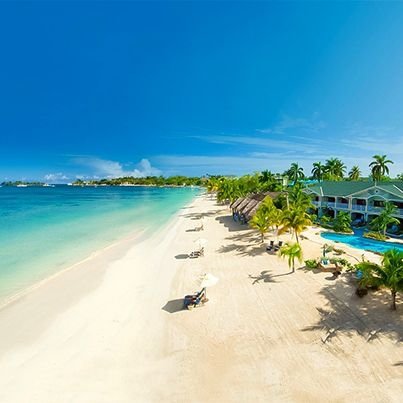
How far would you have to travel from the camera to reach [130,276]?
16219mm

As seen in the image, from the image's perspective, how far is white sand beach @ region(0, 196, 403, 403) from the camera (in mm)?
7020

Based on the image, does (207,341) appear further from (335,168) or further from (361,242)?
(335,168)

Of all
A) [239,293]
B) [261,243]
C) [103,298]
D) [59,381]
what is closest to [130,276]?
[103,298]

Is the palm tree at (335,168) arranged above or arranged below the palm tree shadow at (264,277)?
above

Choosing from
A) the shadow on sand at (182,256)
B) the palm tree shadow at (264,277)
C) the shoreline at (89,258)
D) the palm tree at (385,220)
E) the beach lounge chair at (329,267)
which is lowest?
the shoreline at (89,258)

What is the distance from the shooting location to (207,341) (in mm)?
9086

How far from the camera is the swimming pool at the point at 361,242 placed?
21250 mm

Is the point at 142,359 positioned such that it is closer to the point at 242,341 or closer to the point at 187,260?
the point at 242,341

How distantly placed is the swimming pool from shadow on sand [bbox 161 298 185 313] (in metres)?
16.7

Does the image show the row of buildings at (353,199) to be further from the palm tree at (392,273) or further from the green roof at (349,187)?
the palm tree at (392,273)

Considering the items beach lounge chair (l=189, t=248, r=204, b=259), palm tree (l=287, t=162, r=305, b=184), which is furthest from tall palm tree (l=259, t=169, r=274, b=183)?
beach lounge chair (l=189, t=248, r=204, b=259)

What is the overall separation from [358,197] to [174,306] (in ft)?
88.1

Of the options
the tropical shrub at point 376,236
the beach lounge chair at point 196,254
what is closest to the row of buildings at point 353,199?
the tropical shrub at point 376,236

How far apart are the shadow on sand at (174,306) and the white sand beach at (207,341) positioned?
0.05m
